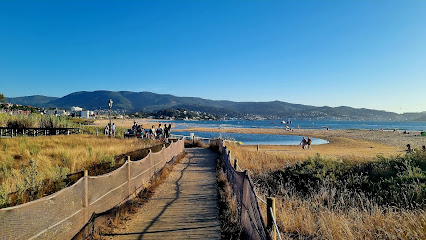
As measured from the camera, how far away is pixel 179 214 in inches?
268

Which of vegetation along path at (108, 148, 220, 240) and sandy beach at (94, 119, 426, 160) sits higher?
vegetation along path at (108, 148, 220, 240)

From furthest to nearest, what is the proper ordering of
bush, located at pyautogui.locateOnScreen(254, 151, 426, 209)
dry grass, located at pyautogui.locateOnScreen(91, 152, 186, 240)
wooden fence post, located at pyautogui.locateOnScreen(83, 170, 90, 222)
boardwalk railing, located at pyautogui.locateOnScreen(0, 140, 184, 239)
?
bush, located at pyautogui.locateOnScreen(254, 151, 426, 209), dry grass, located at pyautogui.locateOnScreen(91, 152, 186, 240), wooden fence post, located at pyautogui.locateOnScreen(83, 170, 90, 222), boardwalk railing, located at pyautogui.locateOnScreen(0, 140, 184, 239)

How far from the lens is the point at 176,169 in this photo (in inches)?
545

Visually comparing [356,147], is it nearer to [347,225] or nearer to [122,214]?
[347,225]

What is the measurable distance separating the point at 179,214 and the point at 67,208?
303cm

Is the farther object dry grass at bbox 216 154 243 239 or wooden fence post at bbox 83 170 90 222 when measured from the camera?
dry grass at bbox 216 154 243 239

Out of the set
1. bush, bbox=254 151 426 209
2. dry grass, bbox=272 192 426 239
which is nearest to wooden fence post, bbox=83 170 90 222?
dry grass, bbox=272 192 426 239

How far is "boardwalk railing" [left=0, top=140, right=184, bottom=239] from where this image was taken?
3.41 meters

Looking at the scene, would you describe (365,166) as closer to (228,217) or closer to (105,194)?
(228,217)

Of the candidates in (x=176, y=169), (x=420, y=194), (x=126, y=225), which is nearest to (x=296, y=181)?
(x=420, y=194)

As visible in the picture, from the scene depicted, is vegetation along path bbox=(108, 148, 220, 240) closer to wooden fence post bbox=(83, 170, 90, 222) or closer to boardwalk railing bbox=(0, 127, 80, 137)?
wooden fence post bbox=(83, 170, 90, 222)

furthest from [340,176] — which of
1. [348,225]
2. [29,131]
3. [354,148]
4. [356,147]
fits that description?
[356,147]

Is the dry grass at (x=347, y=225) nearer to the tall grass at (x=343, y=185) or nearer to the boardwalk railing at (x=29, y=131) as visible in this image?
the tall grass at (x=343, y=185)

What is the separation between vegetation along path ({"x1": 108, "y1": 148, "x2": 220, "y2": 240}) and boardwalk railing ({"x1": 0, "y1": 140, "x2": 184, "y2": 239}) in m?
0.75
